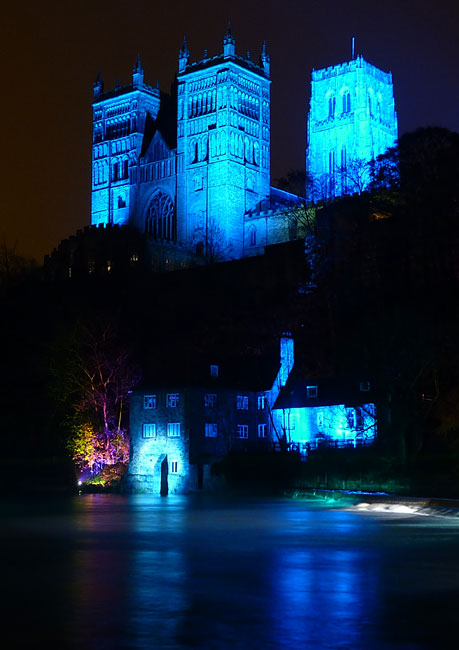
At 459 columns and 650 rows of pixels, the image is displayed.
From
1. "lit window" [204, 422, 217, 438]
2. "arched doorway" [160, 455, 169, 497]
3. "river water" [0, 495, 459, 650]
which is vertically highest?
"lit window" [204, 422, 217, 438]

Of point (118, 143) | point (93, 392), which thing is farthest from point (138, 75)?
point (93, 392)

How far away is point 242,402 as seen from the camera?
231 ft

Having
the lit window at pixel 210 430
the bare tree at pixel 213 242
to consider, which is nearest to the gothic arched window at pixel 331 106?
the bare tree at pixel 213 242

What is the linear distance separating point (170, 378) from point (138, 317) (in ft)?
81.9

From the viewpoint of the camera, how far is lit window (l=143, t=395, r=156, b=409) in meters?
68.8

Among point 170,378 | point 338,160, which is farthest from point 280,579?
point 338,160

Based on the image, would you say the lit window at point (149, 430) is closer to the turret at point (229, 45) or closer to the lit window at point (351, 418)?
the lit window at point (351, 418)

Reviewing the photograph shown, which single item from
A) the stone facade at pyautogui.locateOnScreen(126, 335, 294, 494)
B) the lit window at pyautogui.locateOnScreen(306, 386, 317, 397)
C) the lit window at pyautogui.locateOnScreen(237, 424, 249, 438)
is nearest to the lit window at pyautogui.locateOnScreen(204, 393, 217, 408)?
the stone facade at pyautogui.locateOnScreen(126, 335, 294, 494)

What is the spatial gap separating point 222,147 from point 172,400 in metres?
72.3

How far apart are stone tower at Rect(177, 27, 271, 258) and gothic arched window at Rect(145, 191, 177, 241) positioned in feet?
9.77

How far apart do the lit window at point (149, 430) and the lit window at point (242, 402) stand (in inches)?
229

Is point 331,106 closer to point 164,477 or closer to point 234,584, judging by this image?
point 164,477

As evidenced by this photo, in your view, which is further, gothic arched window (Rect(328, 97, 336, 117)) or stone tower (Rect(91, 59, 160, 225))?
stone tower (Rect(91, 59, 160, 225))

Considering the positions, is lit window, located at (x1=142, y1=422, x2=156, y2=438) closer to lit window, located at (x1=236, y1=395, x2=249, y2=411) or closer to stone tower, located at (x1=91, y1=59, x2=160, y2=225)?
lit window, located at (x1=236, y1=395, x2=249, y2=411)
